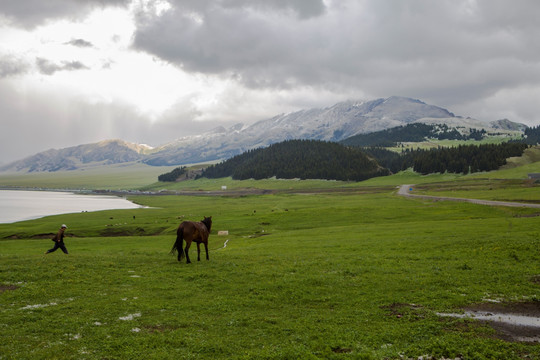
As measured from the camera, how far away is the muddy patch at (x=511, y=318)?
45.9 ft

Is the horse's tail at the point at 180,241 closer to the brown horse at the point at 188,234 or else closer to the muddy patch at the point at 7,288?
the brown horse at the point at 188,234

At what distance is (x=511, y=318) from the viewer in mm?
15758

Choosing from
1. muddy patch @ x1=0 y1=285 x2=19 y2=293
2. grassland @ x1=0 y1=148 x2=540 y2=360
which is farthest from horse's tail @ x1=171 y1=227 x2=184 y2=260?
muddy patch @ x1=0 y1=285 x2=19 y2=293

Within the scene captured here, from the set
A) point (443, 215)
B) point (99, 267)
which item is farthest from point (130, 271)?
point (443, 215)

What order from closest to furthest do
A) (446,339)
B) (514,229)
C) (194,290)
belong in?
(446,339) → (194,290) → (514,229)

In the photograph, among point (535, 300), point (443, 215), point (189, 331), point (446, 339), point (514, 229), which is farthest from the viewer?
point (443, 215)

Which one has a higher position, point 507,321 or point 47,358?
point 47,358

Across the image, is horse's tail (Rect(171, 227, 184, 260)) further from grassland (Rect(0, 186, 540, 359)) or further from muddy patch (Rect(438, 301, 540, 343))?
muddy patch (Rect(438, 301, 540, 343))

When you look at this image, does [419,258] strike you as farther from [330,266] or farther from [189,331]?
[189,331]

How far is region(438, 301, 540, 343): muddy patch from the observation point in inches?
551

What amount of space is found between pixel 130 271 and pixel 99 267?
9.06ft

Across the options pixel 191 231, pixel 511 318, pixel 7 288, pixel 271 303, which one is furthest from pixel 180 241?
pixel 511 318

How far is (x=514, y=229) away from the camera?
4456 cm

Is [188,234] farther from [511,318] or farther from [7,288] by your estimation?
[511,318]
